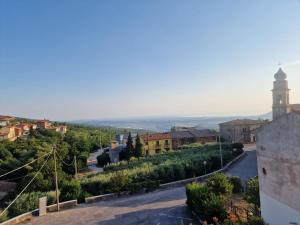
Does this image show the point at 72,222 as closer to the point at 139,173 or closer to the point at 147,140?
the point at 139,173

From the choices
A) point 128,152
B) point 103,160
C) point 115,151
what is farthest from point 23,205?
point 115,151

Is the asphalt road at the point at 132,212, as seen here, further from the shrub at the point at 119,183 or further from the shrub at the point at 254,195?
the shrub at the point at 254,195

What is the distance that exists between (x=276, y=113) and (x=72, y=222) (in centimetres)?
1585

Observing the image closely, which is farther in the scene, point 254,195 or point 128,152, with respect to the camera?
point 128,152

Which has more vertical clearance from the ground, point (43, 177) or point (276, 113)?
point (276, 113)

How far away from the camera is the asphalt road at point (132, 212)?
555 inches

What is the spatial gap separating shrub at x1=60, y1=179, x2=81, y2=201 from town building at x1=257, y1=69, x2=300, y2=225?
12390 mm

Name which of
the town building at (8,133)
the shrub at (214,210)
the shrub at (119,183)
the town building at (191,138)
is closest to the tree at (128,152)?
the town building at (191,138)

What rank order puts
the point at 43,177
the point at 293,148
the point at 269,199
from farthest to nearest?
the point at 43,177 < the point at 269,199 < the point at 293,148

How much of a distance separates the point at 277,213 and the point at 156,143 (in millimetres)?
47671

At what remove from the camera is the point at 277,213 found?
10586mm

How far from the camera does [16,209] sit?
687 inches

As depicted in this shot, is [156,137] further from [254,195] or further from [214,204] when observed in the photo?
[214,204]

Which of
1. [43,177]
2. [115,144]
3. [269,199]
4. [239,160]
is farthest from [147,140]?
[269,199]
